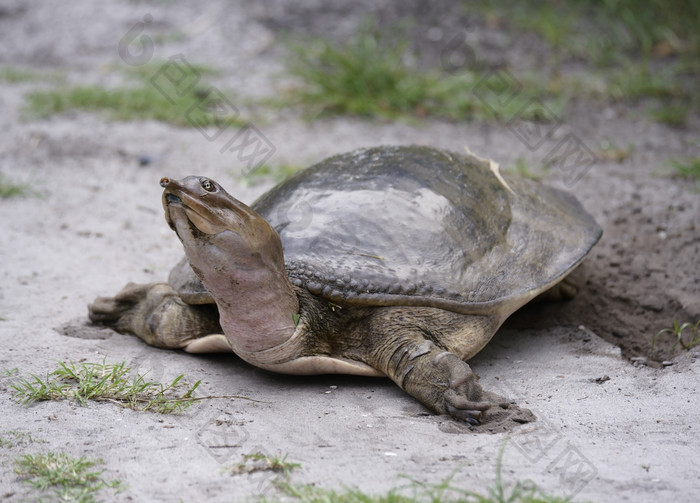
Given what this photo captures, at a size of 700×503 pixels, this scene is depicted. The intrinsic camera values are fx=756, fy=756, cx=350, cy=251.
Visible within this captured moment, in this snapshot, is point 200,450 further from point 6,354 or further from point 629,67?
point 629,67

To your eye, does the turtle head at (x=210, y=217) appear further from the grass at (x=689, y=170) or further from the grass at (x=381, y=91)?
the grass at (x=381, y=91)

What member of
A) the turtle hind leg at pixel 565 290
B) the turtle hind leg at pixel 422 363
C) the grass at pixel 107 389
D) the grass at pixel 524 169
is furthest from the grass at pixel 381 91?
the grass at pixel 107 389

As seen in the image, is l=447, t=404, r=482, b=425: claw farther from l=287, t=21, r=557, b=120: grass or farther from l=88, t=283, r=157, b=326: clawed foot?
l=287, t=21, r=557, b=120: grass

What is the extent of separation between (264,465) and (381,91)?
4433 mm

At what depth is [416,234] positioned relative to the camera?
2840mm

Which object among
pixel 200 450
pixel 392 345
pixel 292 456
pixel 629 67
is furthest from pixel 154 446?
pixel 629 67

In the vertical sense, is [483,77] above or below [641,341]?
above

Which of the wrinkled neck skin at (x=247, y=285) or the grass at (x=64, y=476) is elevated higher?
the wrinkled neck skin at (x=247, y=285)

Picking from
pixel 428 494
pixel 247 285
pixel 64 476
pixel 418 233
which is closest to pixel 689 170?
pixel 418 233

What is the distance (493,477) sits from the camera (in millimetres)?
2059

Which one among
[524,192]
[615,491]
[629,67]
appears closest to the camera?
[615,491]

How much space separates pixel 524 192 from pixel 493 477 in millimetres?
1653

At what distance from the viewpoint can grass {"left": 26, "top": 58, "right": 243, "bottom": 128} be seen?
5.98m

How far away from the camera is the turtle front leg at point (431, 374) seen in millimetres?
2467
